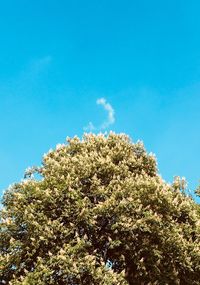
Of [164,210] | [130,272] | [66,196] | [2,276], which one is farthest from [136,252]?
[2,276]

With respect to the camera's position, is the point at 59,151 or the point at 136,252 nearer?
the point at 136,252

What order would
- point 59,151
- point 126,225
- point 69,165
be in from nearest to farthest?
point 126,225 < point 69,165 < point 59,151

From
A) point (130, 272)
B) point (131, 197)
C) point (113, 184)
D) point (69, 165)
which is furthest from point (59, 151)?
point (130, 272)

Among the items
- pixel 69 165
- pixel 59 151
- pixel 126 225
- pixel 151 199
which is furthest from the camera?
pixel 59 151

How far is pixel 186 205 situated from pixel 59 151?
37.0 feet

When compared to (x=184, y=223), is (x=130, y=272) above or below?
below

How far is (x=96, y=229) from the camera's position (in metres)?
27.3

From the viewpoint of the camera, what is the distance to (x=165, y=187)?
29.1 m

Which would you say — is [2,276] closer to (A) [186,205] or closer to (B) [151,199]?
(B) [151,199]

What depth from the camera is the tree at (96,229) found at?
81.5 ft

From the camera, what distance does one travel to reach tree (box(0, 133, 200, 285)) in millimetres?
24828

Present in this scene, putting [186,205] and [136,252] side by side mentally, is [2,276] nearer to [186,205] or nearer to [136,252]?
[136,252]

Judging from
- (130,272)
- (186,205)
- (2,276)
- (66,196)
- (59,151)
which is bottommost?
(2,276)

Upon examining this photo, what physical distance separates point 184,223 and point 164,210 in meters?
2.24
